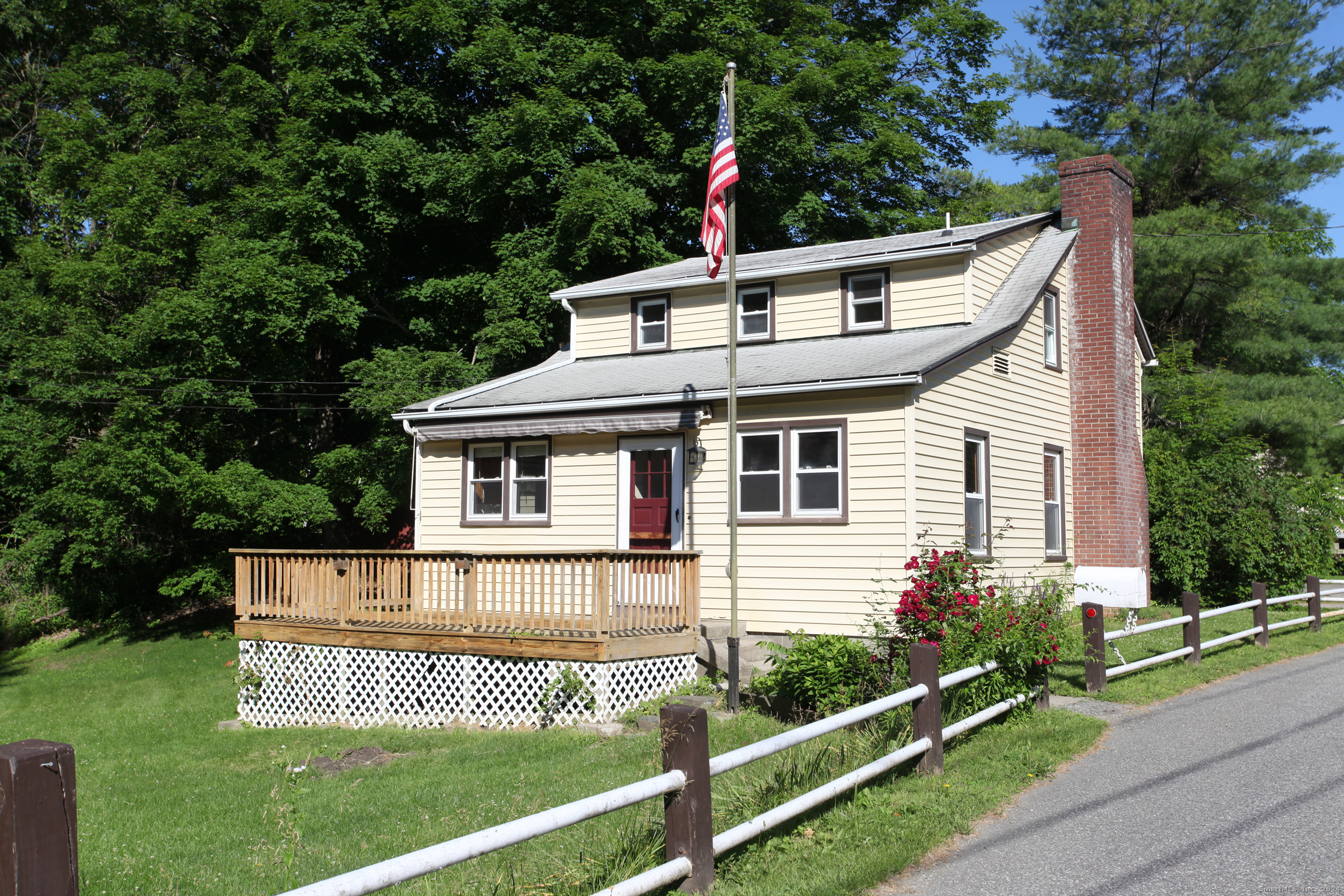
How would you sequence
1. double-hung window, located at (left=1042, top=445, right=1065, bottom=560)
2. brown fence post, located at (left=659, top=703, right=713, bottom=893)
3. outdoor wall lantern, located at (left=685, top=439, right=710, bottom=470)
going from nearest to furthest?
brown fence post, located at (left=659, top=703, right=713, bottom=893) → outdoor wall lantern, located at (left=685, top=439, right=710, bottom=470) → double-hung window, located at (left=1042, top=445, right=1065, bottom=560)

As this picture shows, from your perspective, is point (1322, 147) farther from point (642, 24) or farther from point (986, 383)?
point (986, 383)

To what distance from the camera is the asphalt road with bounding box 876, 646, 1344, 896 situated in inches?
222

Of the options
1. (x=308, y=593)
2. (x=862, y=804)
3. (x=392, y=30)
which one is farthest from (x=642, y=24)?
(x=862, y=804)

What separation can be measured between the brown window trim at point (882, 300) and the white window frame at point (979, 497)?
2603 millimetres

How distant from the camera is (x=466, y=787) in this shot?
9.48 m

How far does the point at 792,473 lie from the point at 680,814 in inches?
340

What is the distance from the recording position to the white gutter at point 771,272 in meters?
15.8

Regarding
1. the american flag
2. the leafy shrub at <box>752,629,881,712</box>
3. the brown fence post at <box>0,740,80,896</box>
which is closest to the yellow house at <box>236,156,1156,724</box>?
the american flag

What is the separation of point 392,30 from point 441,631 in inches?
753

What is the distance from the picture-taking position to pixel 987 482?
14.8 metres

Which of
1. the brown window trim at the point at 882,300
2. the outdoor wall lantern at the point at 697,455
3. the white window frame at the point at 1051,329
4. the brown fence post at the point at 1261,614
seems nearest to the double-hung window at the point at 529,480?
the outdoor wall lantern at the point at 697,455

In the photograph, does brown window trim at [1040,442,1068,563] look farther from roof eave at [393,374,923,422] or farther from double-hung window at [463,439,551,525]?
double-hung window at [463,439,551,525]

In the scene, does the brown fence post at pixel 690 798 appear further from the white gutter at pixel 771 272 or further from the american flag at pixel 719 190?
the white gutter at pixel 771 272

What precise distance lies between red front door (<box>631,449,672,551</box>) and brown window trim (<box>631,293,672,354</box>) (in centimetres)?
378
